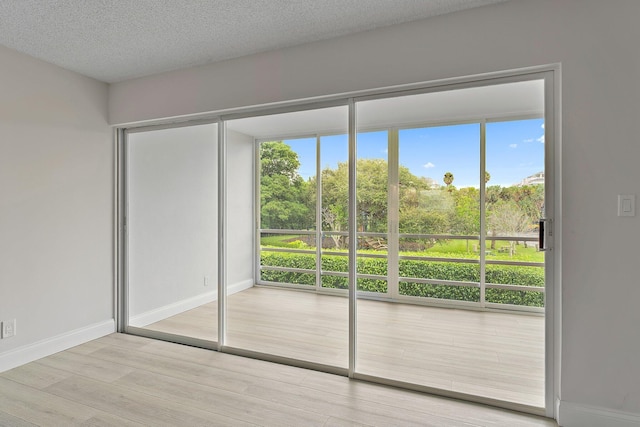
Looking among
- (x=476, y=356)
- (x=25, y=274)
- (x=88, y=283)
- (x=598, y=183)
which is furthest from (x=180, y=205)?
(x=598, y=183)

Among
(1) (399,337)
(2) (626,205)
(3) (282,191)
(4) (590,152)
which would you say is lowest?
(1) (399,337)

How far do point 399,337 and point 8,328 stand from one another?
3.25m

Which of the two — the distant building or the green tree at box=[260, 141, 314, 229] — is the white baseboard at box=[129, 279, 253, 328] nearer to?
the green tree at box=[260, 141, 314, 229]


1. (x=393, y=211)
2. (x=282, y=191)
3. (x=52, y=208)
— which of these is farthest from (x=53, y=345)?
(x=393, y=211)

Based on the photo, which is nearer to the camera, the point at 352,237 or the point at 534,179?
the point at 534,179

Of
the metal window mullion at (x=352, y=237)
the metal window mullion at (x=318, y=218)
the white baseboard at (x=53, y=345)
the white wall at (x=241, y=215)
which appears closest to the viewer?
the metal window mullion at (x=352, y=237)

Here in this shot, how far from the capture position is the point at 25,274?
290 centimetres

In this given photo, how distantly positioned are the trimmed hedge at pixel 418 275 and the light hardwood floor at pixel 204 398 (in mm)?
767

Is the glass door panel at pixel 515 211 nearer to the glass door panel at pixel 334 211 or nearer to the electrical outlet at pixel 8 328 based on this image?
the glass door panel at pixel 334 211

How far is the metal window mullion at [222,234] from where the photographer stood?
127 inches

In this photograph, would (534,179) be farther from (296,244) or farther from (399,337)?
(296,244)

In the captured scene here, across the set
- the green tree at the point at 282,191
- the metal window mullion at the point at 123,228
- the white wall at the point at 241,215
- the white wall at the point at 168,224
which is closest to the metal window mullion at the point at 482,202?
the green tree at the point at 282,191

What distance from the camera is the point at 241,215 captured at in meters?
3.40

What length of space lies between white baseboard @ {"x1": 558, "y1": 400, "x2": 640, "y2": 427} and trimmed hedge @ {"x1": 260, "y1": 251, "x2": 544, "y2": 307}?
0.80m
